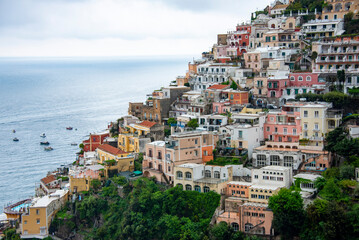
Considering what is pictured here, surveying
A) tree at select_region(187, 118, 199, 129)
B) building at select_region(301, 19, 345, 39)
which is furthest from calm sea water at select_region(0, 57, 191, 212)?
building at select_region(301, 19, 345, 39)

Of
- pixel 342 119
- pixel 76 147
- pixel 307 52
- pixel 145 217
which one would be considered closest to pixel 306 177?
pixel 342 119

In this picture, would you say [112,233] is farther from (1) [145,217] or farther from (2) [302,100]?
(2) [302,100]

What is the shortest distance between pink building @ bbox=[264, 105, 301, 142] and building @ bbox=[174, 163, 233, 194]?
726 cm

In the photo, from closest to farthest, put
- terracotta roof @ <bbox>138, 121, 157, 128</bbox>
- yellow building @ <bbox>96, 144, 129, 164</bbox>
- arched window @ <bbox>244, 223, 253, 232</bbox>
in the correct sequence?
arched window @ <bbox>244, 223, 253, 232</bbox> → yellow building @ <bbox>96, 144, 129, 164</bbox> → terracotta roof @ <bbox>138, 121, 157, 128</bbox>

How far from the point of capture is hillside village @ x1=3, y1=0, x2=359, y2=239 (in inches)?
1694

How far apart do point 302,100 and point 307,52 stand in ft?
33.3

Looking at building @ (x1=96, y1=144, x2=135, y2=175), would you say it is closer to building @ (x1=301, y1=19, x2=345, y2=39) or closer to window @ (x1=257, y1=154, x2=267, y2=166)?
window @ (x1=257, y1=154, x2=267, y2=166)

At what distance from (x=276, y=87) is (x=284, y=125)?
7856 millimetres

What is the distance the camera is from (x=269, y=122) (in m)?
51.7

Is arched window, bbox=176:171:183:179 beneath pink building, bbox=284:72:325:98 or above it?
beneath

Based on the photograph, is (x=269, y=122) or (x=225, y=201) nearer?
(x=225, y=201)

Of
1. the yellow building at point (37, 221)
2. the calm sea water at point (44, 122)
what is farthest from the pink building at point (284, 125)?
the calm sea water at point (44, 122)

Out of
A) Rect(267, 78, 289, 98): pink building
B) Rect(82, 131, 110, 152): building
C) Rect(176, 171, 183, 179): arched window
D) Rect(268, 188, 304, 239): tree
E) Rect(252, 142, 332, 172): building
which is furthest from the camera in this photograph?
Rect(82, 131, 110, 152): building

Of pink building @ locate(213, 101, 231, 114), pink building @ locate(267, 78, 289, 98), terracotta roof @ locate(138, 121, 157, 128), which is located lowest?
terracotta roof @ locate(138, 121, 157, 128)
